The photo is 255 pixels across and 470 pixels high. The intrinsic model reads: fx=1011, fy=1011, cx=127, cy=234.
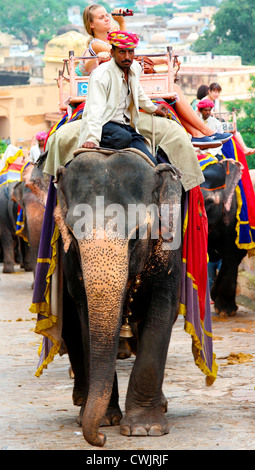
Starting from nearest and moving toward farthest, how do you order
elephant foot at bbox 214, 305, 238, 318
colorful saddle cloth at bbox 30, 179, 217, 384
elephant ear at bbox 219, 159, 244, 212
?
colorful saddle cloth at bbox 30, 179, 217, 384
elephant ear at bbox 219, 159, 244, 212
elephant foot at bbox 214, 305, 238, 318

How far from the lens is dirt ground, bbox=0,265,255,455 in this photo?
215 inches

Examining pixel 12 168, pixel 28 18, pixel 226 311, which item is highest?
pixel 226 311

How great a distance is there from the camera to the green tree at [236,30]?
259 ft

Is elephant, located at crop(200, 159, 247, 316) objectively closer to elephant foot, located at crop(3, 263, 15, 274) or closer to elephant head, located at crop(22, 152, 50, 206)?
elephant head, located at crop(22, 152, 50, 206)

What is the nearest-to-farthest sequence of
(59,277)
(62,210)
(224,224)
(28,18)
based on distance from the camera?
(62,210)
(59,277)
(224,224)
(28,18)

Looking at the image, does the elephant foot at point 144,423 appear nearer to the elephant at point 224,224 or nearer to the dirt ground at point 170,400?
the dirt ground at point 170,400

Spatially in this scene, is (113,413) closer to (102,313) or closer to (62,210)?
(102,313)

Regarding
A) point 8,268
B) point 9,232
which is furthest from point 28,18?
point 8,268

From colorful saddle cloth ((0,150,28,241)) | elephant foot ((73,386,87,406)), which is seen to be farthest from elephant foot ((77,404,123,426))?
colorful saddle cloth ((0,150,28,241))

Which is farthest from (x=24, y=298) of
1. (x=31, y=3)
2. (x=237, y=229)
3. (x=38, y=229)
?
(x=31, y=3)

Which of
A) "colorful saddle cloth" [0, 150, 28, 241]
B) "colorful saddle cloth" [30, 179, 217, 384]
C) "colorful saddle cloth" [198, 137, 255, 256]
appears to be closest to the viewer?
"colorful saddle cloth" [30, 179, 217, 384]

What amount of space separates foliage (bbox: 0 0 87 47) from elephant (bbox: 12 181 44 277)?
379ft

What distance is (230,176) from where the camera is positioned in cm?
1033

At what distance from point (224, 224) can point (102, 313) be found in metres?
5.83
